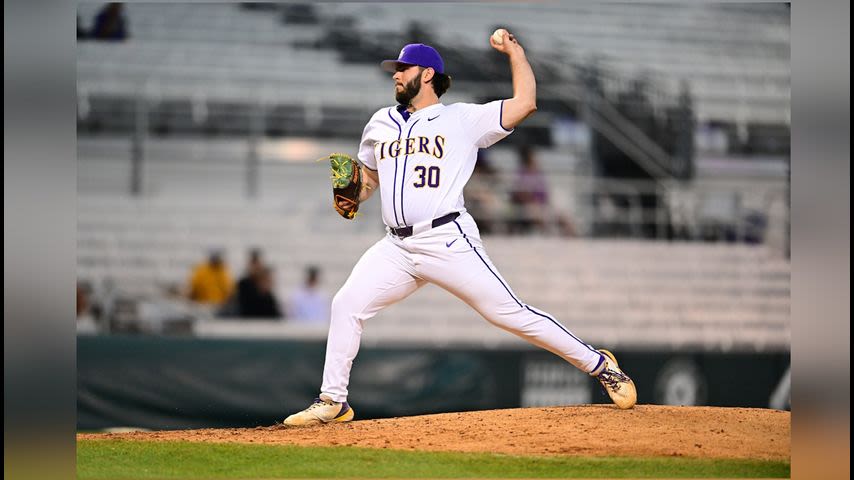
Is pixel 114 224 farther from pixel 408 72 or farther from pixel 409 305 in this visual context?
pixel 408 72

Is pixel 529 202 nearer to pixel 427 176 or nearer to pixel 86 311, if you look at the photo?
pixel 86 311

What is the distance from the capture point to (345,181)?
456cm

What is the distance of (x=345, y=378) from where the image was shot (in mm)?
4473

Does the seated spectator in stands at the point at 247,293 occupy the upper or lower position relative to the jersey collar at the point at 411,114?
lower

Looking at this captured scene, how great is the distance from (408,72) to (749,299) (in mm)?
6420

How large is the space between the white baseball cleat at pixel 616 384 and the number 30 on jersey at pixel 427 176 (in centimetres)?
98

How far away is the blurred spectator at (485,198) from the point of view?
9.78 m

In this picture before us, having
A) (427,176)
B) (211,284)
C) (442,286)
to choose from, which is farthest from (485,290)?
(211,284)

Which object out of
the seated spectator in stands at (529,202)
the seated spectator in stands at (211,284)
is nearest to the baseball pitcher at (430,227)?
the seated spectator in stands at (211,284)

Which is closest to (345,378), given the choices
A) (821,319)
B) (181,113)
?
(821,319)

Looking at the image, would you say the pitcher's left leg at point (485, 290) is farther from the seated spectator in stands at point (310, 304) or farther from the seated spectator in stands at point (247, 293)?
the seated spectator in stands at point (247, 293)

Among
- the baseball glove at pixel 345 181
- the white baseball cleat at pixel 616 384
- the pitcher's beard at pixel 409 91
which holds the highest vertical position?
the pitcher's beard at pixel 409 91

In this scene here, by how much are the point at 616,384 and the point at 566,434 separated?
33cm

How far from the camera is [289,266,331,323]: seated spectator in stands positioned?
8711 millimetres
